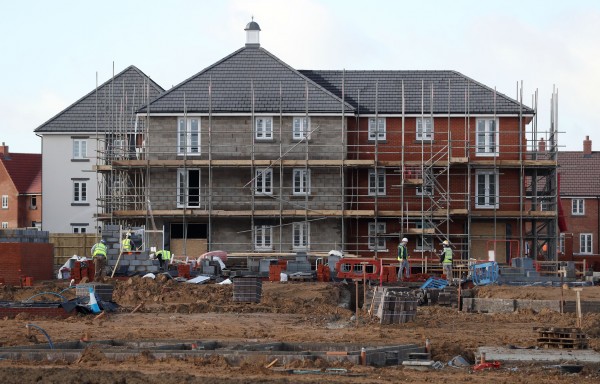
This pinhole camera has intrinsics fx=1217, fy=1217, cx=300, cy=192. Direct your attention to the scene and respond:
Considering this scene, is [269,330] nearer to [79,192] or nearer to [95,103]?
[95,103]

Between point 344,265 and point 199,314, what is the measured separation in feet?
39.5

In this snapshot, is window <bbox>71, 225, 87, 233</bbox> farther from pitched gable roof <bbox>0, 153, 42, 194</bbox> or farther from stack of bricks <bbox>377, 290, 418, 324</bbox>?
stack of bricks <bbox>377, 290, 418, 324</bbox>

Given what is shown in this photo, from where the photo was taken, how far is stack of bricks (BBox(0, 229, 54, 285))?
4241 cm

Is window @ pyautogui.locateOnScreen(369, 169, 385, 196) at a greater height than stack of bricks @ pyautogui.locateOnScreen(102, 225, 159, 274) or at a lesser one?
greater

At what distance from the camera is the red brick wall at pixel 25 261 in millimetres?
42375

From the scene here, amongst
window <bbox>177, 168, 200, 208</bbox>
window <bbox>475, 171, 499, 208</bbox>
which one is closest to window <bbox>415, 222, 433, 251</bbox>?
window <bbox>475, 171, 499, 208</bbox>

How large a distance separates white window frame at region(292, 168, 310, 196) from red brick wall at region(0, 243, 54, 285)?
11857mm

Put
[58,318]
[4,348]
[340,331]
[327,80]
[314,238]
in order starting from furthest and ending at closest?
[327,80] → [314,238] → [58,318] → [340,331] → [4,348]

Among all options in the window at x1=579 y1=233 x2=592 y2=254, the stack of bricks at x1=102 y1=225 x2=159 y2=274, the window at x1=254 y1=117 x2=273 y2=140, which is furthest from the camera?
the window at x1=579 y1=233 x2=592 y2=254

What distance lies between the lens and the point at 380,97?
54.4m

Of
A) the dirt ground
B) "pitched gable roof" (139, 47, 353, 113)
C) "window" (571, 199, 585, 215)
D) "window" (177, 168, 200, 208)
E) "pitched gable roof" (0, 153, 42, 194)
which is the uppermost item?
"pitched gable roof" (139, 47, 353, 113)

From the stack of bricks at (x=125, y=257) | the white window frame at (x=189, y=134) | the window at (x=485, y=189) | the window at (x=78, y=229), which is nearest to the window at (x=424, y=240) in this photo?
the window at (x=485, y=189)

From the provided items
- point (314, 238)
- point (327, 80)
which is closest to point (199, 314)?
point (314, 238)

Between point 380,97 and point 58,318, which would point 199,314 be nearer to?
point 58,318
